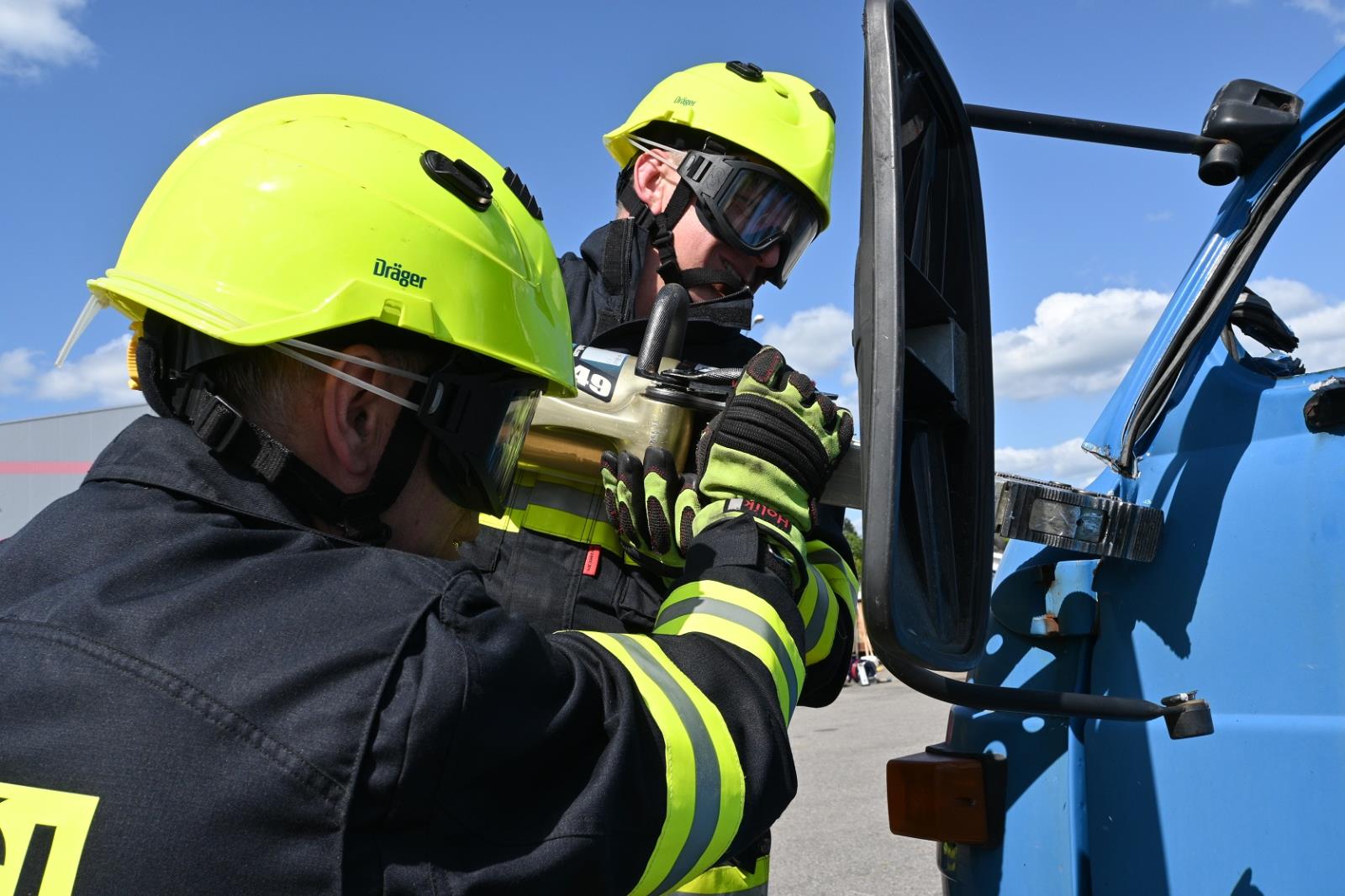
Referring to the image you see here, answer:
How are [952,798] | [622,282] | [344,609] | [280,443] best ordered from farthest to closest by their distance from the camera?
[622,282], [952,798], [280,443], [344,609]

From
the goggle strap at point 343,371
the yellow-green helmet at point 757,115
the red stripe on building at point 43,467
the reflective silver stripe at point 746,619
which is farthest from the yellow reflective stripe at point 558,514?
the red stripe on building at point 43,467

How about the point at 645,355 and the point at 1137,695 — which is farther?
the point at 645,355

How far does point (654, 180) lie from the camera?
2.88 meters

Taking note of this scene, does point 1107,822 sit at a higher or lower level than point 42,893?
higher

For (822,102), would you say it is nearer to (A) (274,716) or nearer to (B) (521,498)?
(B) (521,498)

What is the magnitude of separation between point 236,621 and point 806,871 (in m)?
4.67

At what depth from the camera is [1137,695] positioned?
1748mm

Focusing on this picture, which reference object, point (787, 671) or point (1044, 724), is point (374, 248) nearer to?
point (787, 671)

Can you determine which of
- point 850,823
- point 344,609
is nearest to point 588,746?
point 344,609

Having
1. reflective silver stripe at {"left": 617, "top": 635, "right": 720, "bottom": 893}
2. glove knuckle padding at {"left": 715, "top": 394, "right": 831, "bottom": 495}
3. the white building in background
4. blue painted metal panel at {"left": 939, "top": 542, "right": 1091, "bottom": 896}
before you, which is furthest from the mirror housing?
the white building in background

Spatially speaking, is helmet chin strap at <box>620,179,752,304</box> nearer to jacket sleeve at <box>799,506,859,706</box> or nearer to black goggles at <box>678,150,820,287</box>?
black goggles at <box>678,150,820,287</box>

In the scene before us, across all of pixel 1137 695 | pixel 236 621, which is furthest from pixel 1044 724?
pixel 236 621

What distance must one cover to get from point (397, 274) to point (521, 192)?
0.41 m

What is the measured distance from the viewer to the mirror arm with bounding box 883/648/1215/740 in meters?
1.58
